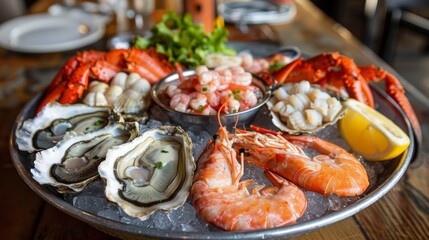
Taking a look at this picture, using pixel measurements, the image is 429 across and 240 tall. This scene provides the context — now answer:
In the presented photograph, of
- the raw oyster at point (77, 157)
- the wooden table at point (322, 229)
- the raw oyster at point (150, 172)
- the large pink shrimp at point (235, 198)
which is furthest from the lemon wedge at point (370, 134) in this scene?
the raw oyster at point (77, 157)

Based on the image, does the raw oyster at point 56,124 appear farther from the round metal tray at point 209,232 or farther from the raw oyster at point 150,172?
the raw oyster at point 150,172

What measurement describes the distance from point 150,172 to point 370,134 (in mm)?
571

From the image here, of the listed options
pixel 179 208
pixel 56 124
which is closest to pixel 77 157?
pixel 56 124

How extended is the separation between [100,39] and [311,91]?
4.39 ft

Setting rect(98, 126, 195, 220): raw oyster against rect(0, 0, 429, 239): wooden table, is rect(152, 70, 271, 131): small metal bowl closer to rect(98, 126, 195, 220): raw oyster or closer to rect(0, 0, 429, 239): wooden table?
rect(98, 126, 195, 220): raw oyster

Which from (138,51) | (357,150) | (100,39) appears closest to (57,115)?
(138,51)

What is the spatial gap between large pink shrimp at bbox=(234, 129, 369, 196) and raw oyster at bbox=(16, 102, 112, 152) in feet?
1.25

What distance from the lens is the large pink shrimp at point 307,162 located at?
2.96ft

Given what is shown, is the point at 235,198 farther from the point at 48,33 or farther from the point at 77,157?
the point at 48,33

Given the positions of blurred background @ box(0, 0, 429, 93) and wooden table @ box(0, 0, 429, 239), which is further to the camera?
blurred background @ box(0, 0, 429, 93)

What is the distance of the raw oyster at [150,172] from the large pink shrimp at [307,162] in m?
0.17

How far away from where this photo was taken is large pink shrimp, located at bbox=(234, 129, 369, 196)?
0.90 metres

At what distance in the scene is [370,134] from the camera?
1075 millimetres

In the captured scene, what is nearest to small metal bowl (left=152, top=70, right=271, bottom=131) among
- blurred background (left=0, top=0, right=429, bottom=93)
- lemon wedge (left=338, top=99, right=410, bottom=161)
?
lemon wedge (left=338, top=99, right=410, bottom=161)
